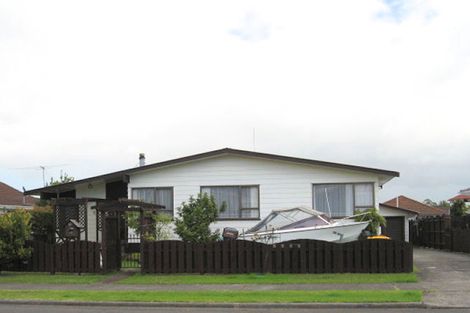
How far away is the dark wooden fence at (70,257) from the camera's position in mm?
18359

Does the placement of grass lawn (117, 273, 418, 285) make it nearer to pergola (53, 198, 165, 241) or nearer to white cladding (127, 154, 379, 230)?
pergola (53, 198, 165, 241)

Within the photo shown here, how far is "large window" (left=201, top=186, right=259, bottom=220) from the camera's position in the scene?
Answer: 961 inches

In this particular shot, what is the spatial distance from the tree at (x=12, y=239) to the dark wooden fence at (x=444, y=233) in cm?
1798

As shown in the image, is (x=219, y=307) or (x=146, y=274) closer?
(x=219, y=307)

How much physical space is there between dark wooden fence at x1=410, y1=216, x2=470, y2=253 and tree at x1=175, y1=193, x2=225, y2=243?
11612mm

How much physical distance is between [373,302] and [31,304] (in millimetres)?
7245

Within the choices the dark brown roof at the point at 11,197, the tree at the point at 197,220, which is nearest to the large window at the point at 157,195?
the tree at the point at 197,220

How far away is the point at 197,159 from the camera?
2477cm

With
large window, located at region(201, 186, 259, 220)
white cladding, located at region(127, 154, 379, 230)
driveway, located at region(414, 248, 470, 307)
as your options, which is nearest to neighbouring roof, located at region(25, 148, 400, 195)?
white cladding, located at region(127, 154, 379, 230)

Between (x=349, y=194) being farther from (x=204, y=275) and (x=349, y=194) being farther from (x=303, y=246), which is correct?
(x=204, y=275)

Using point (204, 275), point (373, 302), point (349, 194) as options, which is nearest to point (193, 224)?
point (204, 275)

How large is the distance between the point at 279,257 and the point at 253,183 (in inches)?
288

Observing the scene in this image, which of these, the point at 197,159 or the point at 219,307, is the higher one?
the point at 197,159

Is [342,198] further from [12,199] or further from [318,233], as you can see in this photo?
[12,199]
